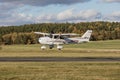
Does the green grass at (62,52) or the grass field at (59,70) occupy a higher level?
the grass field at (59,70)

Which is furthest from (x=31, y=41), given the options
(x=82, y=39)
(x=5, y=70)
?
(x=5, y=70)

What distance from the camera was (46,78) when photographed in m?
25.2

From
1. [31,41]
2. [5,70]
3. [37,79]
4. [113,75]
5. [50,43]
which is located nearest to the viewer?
[37,79]

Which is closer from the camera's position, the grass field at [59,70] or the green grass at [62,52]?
the grass field at [59,70]

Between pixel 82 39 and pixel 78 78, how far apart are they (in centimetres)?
9209

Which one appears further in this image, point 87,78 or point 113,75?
point 113,75

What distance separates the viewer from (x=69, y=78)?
25.3 m

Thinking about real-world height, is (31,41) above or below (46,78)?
below

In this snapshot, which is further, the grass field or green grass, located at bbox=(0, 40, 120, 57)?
green grass, located at bbox=(0, 40, 120, 57)

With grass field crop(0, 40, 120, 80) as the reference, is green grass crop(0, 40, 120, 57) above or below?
below

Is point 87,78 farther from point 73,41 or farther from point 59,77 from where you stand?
point 73,41

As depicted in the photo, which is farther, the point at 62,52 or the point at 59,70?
the point at 62,52

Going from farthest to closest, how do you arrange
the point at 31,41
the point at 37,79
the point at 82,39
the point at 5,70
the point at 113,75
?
the point at 31,41 < the point at 82,39 < the point at 5,70 < the point at 113,75 < the point at 37,79

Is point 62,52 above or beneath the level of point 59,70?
beneath
